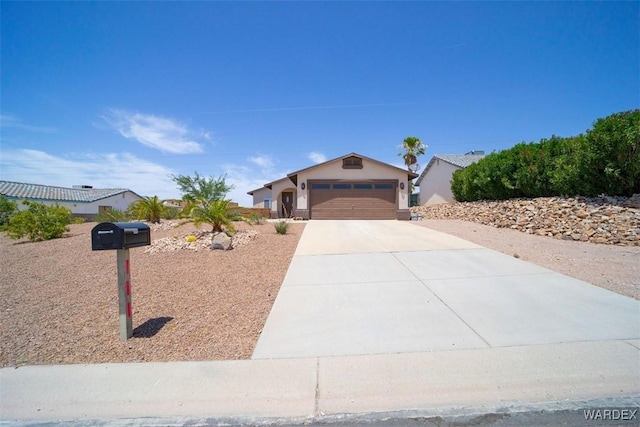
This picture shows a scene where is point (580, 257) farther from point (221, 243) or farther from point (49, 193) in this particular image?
point (49, 193)

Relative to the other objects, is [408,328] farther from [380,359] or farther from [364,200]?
[364,200]

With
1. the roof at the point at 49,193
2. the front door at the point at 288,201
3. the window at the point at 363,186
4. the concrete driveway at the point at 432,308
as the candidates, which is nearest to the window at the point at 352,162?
the window at the point at 363,186

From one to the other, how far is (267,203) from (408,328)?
2786 cm

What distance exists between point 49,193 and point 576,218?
1722 inches

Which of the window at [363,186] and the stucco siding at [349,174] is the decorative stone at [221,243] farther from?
the window at [363,186]

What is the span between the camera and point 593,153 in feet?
34.2

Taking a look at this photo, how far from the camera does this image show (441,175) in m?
26.6

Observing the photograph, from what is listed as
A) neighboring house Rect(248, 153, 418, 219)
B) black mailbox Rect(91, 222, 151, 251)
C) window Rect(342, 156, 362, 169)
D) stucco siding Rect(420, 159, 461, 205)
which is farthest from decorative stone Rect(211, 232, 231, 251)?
stucco siding Rect(420, 159, 461, 205)

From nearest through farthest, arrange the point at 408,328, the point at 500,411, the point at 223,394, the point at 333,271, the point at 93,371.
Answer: the point at 500,411 < the point at 223,394 < the point at 93,371 < the point at 408,328 < the point at 333,271

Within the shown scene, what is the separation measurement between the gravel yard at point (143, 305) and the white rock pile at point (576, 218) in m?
9.80

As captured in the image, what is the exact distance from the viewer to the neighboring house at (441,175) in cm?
2511

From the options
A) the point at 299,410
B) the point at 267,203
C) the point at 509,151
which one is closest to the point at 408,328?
the point at 299,410

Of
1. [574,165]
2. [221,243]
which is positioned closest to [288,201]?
[221,243]

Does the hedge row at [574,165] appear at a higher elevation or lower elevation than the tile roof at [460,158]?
lower
